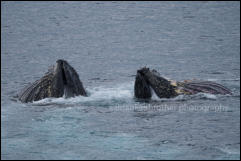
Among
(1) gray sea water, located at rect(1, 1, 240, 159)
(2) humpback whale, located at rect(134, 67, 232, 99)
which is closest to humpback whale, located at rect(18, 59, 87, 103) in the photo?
(1) gray sea water, located at rect(1, 1, 240, 159)

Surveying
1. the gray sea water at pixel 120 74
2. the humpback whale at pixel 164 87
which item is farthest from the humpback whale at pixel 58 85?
the humpback whale at pixel 164 87

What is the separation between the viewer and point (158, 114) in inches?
1264

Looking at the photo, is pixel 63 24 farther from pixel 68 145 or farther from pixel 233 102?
pixel 68 145

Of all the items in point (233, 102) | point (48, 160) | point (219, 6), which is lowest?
point (48, 160)

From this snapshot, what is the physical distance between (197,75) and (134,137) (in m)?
11.0

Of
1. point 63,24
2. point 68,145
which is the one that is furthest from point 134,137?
point 63,24

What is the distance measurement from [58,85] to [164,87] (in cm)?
499

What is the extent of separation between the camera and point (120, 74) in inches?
1580

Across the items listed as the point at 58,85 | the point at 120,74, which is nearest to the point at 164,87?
the point at 58,85

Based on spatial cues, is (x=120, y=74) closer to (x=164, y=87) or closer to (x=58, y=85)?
(x=164, y=87)

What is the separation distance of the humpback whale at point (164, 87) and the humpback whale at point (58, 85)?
283 centimetres

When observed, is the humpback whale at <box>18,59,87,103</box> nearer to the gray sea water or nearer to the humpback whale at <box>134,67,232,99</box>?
the gray sea water

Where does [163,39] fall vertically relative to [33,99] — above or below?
above

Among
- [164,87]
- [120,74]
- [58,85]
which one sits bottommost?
[164,87]
